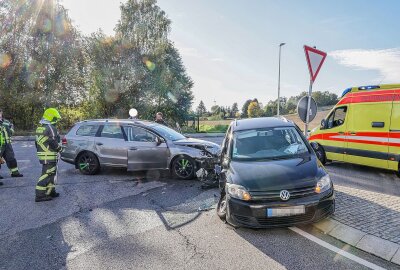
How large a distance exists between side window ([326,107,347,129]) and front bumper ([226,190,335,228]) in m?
5.48

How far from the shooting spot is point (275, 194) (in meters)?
4.28

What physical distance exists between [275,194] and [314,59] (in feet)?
12.0

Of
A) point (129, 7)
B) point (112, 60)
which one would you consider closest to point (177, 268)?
point (112, 60)

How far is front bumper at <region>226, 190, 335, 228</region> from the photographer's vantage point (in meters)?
4.24

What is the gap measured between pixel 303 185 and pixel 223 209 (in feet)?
4.56

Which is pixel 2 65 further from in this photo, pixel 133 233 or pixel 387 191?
pixel 387 191

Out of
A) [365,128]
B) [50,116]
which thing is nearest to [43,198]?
[50,116]

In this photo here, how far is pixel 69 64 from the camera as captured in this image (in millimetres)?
27641

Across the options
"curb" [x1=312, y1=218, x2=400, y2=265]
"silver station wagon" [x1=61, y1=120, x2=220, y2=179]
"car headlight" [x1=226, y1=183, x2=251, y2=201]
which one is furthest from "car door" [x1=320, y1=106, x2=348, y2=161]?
"car headlight" [x1=226, y1=183, x2=251, y2=201]

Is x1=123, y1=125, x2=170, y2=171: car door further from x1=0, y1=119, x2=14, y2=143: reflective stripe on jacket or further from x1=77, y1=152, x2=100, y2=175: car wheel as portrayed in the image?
x1=0, y1=119, x2=14, y2=143: reflective stripe on jacket

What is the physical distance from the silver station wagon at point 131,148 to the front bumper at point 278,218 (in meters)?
3.48

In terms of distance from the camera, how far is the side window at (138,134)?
8.55m

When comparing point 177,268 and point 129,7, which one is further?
point 129,7

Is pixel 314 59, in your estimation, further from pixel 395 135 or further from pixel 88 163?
pixel 88 163
